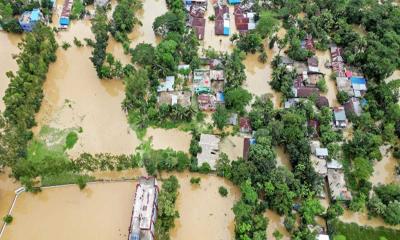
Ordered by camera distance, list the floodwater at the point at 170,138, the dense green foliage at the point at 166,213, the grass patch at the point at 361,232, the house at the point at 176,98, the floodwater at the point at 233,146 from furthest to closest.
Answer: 1. the house at the point at 176,98
2. the floodwater at the point at 170,138
3. the floodwater at the point at 233,146
4. the grass patch at the point at 361,232
5. the dense green foliage at the point at 166,213

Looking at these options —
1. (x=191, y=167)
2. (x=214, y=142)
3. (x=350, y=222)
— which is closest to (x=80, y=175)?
(x=191, y=167)

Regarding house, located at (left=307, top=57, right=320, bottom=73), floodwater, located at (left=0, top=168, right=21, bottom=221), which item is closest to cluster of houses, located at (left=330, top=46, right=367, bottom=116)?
house, located at (left=307, top=57, right=320, bottom=73)

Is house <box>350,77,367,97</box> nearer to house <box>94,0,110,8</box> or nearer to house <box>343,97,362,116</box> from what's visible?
house <box>343,97,362,116</box>

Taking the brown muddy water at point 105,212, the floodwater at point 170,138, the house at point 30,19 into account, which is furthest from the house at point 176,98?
the house at point 30,19

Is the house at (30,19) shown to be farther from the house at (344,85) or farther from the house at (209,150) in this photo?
the house at (344,85)

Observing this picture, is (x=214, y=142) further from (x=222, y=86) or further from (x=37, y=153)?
(x=37, y=153)
